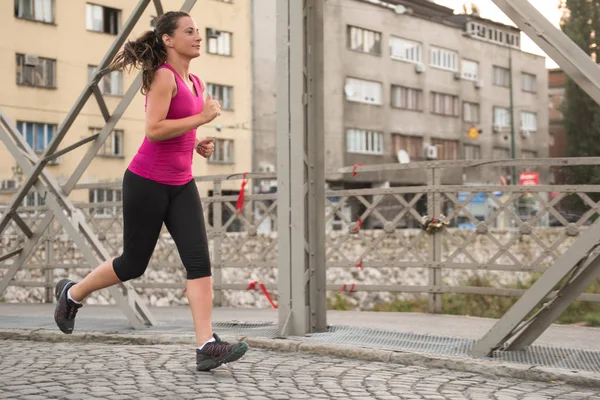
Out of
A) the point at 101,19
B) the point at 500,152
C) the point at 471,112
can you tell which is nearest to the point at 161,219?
the point at 101,19

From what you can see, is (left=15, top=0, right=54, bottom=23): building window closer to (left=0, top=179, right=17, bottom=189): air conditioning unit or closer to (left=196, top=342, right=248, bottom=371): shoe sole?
(left=0, top=179, right=17, bottom=189): air conditioning unit

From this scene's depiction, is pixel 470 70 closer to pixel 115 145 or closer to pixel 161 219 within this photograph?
pixel 115 145

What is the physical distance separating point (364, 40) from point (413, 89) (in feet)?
20.2

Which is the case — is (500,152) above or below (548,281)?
above

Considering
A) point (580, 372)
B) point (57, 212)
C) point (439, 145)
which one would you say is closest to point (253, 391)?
point (580, 372)

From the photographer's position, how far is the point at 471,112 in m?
68.9

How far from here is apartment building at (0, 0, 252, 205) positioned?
141 feet

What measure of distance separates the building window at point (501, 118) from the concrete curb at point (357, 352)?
2567 inches

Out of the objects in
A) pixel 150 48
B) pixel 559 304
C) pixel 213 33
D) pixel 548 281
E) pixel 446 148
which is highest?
pixel 213 33

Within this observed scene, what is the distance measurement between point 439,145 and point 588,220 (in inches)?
2236

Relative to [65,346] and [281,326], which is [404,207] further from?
[65,346]

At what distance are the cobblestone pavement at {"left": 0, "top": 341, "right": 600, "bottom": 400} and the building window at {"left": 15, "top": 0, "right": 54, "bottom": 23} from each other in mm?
39218

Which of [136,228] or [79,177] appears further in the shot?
[79,177]

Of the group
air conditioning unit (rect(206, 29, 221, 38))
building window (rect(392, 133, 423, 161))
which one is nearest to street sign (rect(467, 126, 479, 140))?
building window (rect(392, 133, 423, 161))
